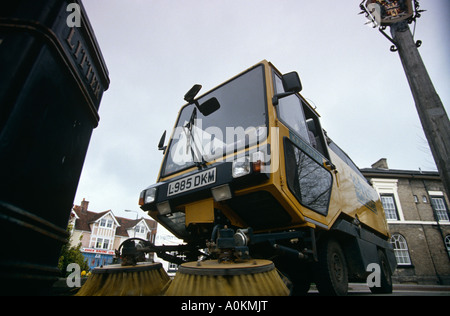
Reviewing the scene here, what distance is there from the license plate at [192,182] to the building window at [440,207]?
22.9 meters

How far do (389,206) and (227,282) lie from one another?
21.1 m

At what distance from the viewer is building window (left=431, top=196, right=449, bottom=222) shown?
58.0 ft

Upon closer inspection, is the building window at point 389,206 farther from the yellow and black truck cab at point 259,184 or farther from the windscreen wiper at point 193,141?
the windscreen wiper at point 193,141

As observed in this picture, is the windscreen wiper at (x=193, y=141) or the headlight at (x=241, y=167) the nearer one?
the headlight at (x=241, y=167)

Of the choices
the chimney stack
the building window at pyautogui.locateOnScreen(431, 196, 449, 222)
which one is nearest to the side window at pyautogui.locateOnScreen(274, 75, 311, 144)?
Result: the building window at pyautogui.locateOnScreen(431, 196, 449, 222)

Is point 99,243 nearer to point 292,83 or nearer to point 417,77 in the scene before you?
point 292,83

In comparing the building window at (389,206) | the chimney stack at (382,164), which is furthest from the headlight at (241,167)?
the chimney stack at (382,164)

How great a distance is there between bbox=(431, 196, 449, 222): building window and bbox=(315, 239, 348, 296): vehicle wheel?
2115 cm

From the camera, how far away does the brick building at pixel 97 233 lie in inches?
1324

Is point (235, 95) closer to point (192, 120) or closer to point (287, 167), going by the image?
point (192, 120)

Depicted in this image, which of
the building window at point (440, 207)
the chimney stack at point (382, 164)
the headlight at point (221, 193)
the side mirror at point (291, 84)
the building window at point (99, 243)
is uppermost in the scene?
the chimney stack at point (382, 164)

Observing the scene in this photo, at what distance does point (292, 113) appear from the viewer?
3193 mm
